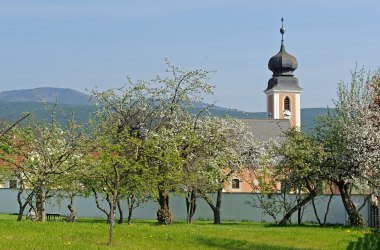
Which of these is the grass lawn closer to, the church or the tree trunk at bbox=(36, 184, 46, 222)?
the tree trunk at bbox=(36, 184, 46, 222)

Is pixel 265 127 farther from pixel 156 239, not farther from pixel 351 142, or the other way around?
pixel 156 239

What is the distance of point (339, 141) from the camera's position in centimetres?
3859

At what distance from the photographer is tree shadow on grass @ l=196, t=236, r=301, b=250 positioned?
69.9 feet

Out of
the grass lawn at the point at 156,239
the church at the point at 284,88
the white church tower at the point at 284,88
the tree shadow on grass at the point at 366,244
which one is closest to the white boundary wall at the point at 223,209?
the grass lawn at the point at 156,239

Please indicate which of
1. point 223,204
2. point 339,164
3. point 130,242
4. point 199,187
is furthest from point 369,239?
point 223,204

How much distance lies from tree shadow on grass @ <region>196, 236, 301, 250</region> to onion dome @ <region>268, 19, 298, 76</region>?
3180 inches

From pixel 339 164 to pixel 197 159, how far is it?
699 centimetres

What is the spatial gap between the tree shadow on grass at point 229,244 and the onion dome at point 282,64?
265 feet

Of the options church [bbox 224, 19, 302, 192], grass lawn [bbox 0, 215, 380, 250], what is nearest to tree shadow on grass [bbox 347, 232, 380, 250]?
grass lawn [bbox 0, 215, 380, 250]

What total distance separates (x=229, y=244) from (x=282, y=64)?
267ft

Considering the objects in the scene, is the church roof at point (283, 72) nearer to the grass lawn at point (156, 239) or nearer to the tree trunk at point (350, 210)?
the tree trunk at point (350, 210)

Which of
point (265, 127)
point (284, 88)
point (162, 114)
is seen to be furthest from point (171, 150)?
point (284, 88)

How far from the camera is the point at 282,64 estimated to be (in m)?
102

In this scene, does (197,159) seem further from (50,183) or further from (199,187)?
(50,183)
